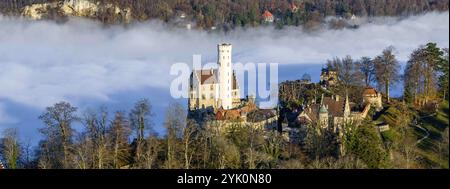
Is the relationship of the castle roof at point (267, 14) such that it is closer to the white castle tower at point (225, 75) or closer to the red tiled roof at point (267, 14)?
the red tiled roof at point (267, 14)

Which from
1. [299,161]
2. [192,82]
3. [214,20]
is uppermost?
[214,20]

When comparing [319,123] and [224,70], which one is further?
[224,70]

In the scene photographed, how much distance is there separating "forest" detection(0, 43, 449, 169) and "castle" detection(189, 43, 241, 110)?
3.93 meters

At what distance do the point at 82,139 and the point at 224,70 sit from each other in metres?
10.5

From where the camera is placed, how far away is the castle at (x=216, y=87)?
3738cm

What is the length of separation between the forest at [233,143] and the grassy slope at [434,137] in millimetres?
34

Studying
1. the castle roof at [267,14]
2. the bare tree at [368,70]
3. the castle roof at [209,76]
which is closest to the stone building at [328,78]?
the bare tree at [368,70]

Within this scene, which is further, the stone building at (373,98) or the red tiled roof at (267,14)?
the red tiled roof at (267,14)

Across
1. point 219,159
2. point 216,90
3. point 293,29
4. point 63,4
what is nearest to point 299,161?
point 219,159

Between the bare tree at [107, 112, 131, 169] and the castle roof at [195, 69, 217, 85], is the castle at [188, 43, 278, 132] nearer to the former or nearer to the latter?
the castle roof at [195, 69, 217, 85]

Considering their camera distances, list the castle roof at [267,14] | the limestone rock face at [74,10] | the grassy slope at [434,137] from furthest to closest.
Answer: the limestone rock face at [74,10], the castle roof at [267,14], the grassy slope at [434,137]

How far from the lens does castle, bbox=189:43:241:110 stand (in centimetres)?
3738
